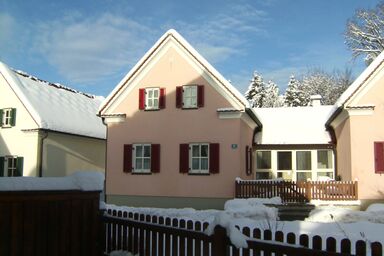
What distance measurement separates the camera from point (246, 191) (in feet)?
57.6

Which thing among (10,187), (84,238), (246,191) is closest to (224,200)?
(246,191)

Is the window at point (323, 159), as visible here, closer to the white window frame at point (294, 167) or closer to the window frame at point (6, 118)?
the white window frame at point (294, 167)

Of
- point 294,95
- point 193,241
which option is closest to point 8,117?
point 193,241

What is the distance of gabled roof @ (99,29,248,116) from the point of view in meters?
18.1

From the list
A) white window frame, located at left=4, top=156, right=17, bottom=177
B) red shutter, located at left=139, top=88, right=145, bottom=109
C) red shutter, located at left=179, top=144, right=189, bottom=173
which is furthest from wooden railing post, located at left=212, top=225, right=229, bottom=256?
white window frame, located at left=4, top=156, right=17, bottom=177

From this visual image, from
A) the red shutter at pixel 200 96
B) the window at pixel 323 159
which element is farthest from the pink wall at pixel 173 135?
the window at pixel 323 159

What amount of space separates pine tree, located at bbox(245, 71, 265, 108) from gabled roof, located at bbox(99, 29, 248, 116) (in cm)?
3861

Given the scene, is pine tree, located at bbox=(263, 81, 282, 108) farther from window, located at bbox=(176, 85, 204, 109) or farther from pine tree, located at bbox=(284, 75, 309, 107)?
window, located at bbox=(176, 85, 204, 109)

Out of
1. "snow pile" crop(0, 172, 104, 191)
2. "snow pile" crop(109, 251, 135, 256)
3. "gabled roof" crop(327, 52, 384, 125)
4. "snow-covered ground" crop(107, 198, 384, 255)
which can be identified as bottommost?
"snow-covered ground" crop(107, 198, 384, 255)

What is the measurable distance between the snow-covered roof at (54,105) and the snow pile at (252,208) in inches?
444

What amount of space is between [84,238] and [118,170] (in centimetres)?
1308

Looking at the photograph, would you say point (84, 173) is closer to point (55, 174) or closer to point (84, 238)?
point (84, 238)

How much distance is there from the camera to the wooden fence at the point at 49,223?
5816 mm

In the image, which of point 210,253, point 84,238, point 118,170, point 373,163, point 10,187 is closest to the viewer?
point 210,253
